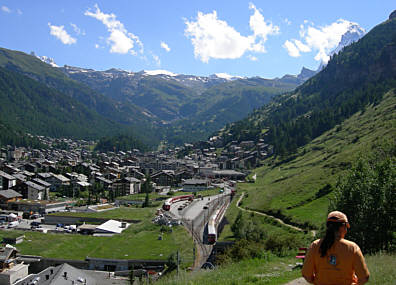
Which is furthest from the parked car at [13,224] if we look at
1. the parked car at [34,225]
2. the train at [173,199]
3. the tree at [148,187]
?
the tree at [148,187]

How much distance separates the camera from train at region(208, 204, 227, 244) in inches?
1957

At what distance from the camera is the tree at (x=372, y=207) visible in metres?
21.1

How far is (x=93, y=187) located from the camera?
112 metres

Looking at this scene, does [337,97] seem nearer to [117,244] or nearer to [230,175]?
[230,175]

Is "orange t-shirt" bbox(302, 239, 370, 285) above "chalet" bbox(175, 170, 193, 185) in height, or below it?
below

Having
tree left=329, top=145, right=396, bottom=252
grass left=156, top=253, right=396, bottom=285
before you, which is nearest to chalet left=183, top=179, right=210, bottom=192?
tree left=329, top=145, right=396, bottom=252

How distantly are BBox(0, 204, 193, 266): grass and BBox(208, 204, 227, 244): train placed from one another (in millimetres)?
3171

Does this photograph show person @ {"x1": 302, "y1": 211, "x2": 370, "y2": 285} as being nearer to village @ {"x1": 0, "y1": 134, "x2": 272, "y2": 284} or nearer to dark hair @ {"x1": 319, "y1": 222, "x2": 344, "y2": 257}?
dark hair @ {"x1": 319, "y1": 222, "x2": 344, "y2": 257}

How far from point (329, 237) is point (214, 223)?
5393 centimetres

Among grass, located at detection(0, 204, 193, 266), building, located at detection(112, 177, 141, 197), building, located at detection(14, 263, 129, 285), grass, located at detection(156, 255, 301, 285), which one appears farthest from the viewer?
building, located at detection(112, 177, 141, 197)

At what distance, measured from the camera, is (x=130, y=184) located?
4611 inches

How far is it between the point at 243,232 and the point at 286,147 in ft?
284

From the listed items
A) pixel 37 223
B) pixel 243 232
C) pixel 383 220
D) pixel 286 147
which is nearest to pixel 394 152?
pixel 243 232

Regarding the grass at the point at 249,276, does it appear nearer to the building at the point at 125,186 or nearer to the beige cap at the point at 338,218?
the beige cap at the point at 338,218
